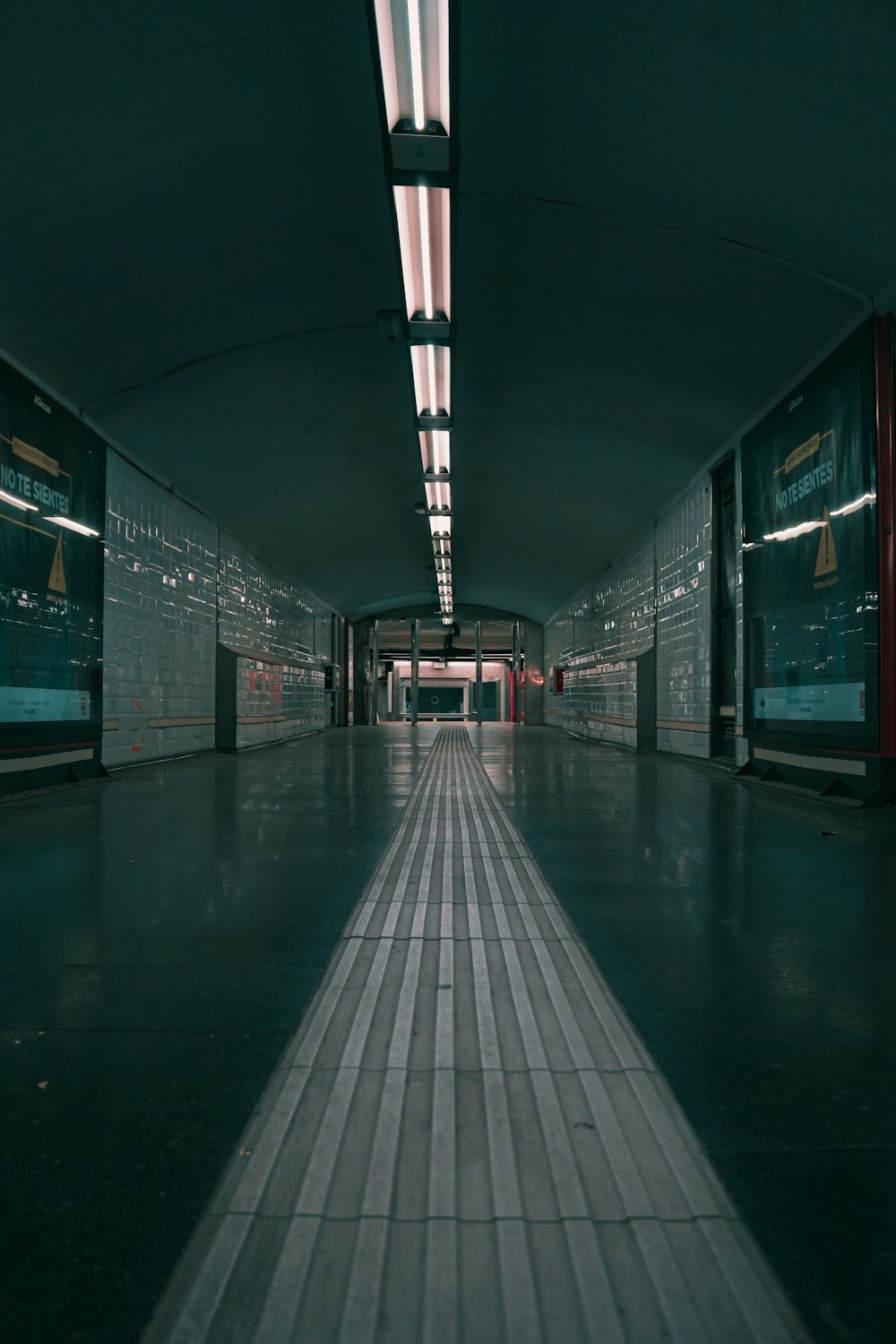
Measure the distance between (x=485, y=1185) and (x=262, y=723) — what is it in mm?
15391

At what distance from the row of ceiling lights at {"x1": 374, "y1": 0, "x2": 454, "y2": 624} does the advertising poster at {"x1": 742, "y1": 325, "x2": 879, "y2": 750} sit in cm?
364

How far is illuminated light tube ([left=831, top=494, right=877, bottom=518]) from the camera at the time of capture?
6.40 metres

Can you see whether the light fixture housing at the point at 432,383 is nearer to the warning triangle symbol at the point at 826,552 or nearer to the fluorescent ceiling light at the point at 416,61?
the fluorescent ceiling light at the point at 416,61

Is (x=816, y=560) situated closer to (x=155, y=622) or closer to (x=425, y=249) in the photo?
(x=425, y=249)

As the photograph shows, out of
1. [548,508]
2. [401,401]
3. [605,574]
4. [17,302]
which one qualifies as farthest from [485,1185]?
[605,574]

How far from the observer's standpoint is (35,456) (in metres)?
7.59

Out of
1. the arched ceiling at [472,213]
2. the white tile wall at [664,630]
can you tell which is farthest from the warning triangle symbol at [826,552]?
the white tile wall at [664,630]

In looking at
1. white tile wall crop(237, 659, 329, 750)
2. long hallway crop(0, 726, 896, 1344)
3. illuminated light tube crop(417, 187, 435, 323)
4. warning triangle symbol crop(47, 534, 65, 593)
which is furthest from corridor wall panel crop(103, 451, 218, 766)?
long hallway crop(0, 726, 896, 1344)

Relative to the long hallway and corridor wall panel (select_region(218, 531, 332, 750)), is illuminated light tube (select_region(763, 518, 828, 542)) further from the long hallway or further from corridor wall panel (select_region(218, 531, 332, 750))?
corridor wall panel (select_region(218, 531, 332, 750))

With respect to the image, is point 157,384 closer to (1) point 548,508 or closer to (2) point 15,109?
(2) point 15,109

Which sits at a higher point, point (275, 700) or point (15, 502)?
point (15, 502)

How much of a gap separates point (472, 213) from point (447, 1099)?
6408 mm

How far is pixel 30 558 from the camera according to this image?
7.45 meters

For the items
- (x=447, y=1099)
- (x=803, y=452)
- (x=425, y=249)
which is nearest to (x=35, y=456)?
(x=425, y=249)
